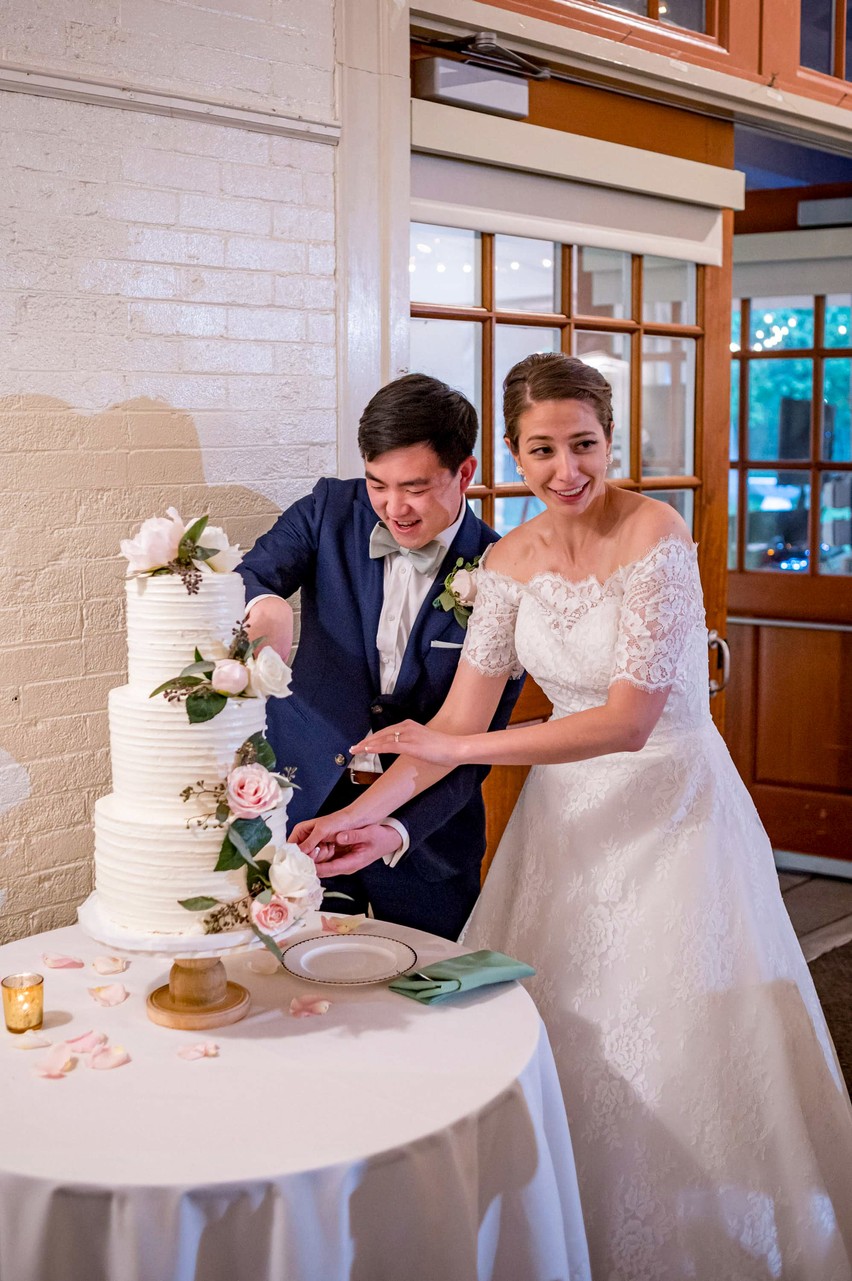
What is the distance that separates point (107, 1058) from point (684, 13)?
2.94 m

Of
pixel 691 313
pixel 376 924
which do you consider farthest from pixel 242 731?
pixel 691 313

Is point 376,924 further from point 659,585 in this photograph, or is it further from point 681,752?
point 659,585

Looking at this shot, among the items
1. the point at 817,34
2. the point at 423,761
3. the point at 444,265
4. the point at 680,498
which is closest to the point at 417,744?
the point at 423,761

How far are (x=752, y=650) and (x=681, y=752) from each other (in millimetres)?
2766

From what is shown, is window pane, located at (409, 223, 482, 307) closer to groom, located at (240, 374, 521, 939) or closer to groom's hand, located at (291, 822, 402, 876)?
groom, located at (240, 374, 521, 939)

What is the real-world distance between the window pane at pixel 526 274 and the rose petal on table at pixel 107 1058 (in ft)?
6.48

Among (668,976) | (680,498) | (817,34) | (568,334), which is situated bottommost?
(668,976)

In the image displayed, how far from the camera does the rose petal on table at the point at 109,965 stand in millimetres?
1842

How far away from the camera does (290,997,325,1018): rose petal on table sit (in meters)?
1.70

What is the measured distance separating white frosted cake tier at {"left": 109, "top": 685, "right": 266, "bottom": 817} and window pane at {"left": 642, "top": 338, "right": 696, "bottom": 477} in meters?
2.08

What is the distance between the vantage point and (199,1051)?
1.57 m

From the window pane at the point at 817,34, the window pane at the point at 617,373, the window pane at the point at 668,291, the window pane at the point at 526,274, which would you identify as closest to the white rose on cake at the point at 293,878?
the window pane at the point at 526,274

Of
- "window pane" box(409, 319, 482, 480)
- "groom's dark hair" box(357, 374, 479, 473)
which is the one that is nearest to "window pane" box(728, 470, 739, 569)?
"window pane" box(409, 319, 482, 480)

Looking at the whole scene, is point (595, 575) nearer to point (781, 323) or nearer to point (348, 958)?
point (348, 958)
